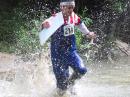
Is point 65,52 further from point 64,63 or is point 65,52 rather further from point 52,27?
point 52,27

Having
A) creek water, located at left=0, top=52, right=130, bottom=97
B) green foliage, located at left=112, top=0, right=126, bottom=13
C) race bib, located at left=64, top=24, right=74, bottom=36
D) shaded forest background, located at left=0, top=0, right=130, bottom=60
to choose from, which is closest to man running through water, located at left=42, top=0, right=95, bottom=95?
race bib, located at left=64, top=24, right=74, bottom=36

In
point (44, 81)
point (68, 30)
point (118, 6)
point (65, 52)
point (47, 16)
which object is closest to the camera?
point (68, 30)

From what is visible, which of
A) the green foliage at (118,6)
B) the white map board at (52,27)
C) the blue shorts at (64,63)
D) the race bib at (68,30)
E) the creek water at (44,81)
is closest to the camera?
the white map board at (52,27)

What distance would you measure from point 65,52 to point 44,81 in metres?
1.30

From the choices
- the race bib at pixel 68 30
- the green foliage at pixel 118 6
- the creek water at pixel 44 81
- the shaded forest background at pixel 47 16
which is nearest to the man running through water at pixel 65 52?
the race bib at pixel 68 30

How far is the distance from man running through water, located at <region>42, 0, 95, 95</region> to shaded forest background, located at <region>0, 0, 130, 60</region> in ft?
19.4

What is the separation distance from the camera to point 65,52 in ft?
30.2

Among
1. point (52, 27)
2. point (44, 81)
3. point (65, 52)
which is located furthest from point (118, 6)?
point (52, 27)

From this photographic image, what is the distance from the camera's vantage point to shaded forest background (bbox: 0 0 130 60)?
626 inches

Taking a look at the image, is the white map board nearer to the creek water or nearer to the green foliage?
the creek water

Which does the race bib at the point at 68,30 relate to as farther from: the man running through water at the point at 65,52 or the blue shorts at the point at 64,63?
the blue shorts at the point at 64,63

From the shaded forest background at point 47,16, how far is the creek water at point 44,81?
10.3 ft

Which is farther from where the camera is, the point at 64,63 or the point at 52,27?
the point at 64,63

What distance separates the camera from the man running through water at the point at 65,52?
357 inches
